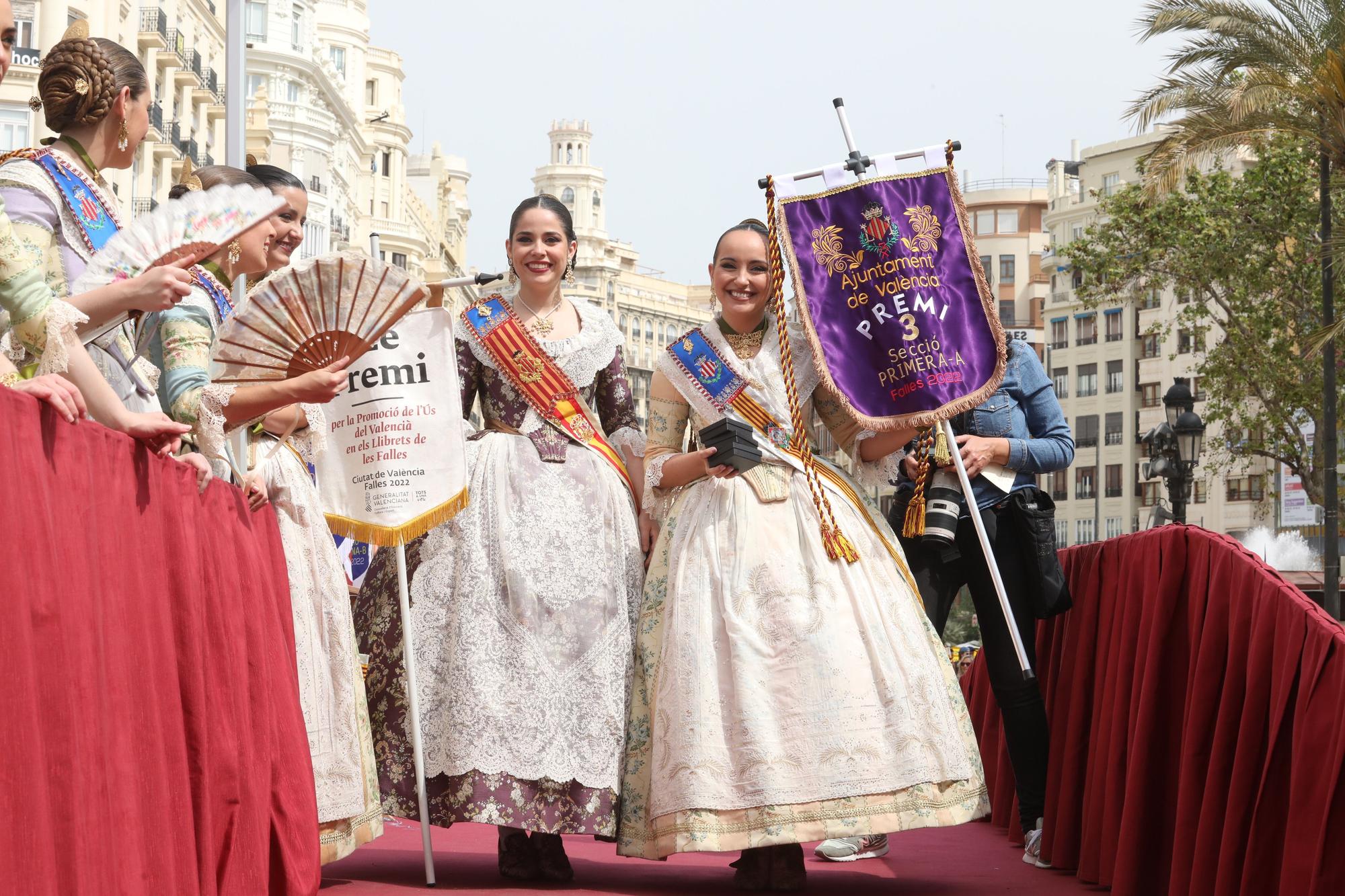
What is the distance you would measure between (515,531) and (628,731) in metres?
0.74

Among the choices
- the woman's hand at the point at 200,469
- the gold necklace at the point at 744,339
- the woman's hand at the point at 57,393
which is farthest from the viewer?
the gold necklace at the point at 744,339

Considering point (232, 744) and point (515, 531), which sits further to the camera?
point (515, 531)

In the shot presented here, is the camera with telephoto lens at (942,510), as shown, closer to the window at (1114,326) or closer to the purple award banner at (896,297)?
the purple award banner at (896,297)

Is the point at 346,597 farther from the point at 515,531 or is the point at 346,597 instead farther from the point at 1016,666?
the point at 1016,666

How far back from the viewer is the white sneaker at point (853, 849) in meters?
6.19

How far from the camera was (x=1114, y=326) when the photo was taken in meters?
66.1

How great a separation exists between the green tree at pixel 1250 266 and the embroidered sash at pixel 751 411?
2228 cm

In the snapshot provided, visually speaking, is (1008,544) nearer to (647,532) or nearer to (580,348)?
(647,532)

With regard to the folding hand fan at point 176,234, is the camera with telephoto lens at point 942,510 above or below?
below

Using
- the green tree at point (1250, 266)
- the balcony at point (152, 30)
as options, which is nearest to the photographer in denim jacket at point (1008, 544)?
the green tree at point (1250, 266)

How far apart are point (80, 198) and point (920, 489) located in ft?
10.3

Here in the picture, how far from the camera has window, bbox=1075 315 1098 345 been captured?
67.5m

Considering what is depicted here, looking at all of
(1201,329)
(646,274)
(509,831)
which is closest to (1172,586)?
(509,831)

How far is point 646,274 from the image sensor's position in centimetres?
14562
